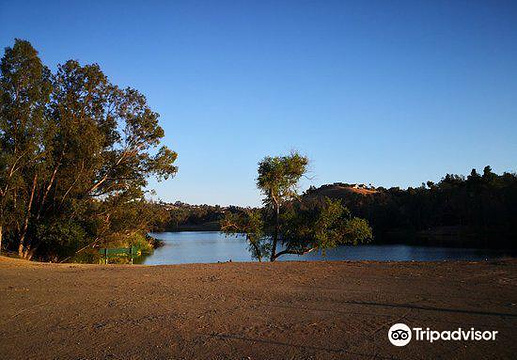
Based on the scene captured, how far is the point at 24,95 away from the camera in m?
23.1

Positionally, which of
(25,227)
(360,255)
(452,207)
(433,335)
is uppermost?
(452,207)

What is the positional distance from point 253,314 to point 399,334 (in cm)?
267

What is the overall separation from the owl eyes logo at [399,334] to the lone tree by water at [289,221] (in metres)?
17.0

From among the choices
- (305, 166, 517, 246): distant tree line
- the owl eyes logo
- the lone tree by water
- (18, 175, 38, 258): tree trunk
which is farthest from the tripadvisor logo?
(305, 166, 517, 246): distant tree line

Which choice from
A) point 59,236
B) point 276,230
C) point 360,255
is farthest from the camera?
point 360,255

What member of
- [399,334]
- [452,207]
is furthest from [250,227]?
[452,207]

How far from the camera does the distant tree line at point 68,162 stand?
2289 centimetres

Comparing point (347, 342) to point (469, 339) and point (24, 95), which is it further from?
point (24, 95)

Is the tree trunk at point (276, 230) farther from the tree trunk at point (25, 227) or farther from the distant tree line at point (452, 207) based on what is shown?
the distant tree line at point (452, 207)

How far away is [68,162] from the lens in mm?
26156

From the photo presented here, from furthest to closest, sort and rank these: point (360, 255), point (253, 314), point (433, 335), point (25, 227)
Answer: point (360, 255) < point (25, 227) < point (253, 314) < point (433, 335)

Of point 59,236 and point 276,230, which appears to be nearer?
point 276,230

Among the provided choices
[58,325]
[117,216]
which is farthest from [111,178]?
[58,325]

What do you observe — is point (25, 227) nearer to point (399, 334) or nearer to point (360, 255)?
point (399, 334)
